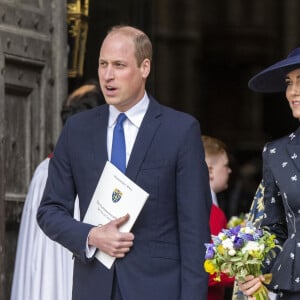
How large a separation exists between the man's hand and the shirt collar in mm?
412

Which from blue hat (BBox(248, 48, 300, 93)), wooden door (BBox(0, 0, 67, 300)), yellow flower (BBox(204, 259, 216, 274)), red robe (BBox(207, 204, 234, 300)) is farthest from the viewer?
wooden door (BBox(0, 0, 67, 300))

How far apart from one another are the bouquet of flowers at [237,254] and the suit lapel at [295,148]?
13.5 inches

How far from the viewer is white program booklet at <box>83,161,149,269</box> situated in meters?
5.25

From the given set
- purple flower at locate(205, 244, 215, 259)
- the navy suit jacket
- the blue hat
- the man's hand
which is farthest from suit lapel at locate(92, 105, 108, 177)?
the blue hat

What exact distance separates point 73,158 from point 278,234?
2.76 ft

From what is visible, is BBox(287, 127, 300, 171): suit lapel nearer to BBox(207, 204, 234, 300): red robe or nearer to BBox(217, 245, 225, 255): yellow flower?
BBox(217, 245, 225, 255): yellow flower

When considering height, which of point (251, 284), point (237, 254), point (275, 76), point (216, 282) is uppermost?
point (275, 76)

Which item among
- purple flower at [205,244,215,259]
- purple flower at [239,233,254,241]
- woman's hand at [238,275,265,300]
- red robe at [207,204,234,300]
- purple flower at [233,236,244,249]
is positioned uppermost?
purple flower at [239,233,254,241]

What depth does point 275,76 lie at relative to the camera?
5723 millimetres

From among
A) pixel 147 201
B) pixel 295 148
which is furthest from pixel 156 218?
pixel 295 148

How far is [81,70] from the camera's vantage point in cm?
785

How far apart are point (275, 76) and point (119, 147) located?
0.75m

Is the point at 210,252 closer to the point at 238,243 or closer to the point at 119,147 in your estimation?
the point at 238,243

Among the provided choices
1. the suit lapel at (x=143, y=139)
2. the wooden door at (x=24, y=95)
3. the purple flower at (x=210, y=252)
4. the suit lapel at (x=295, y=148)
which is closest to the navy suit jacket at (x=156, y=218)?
the suit lapel at (x=143, y=139)
